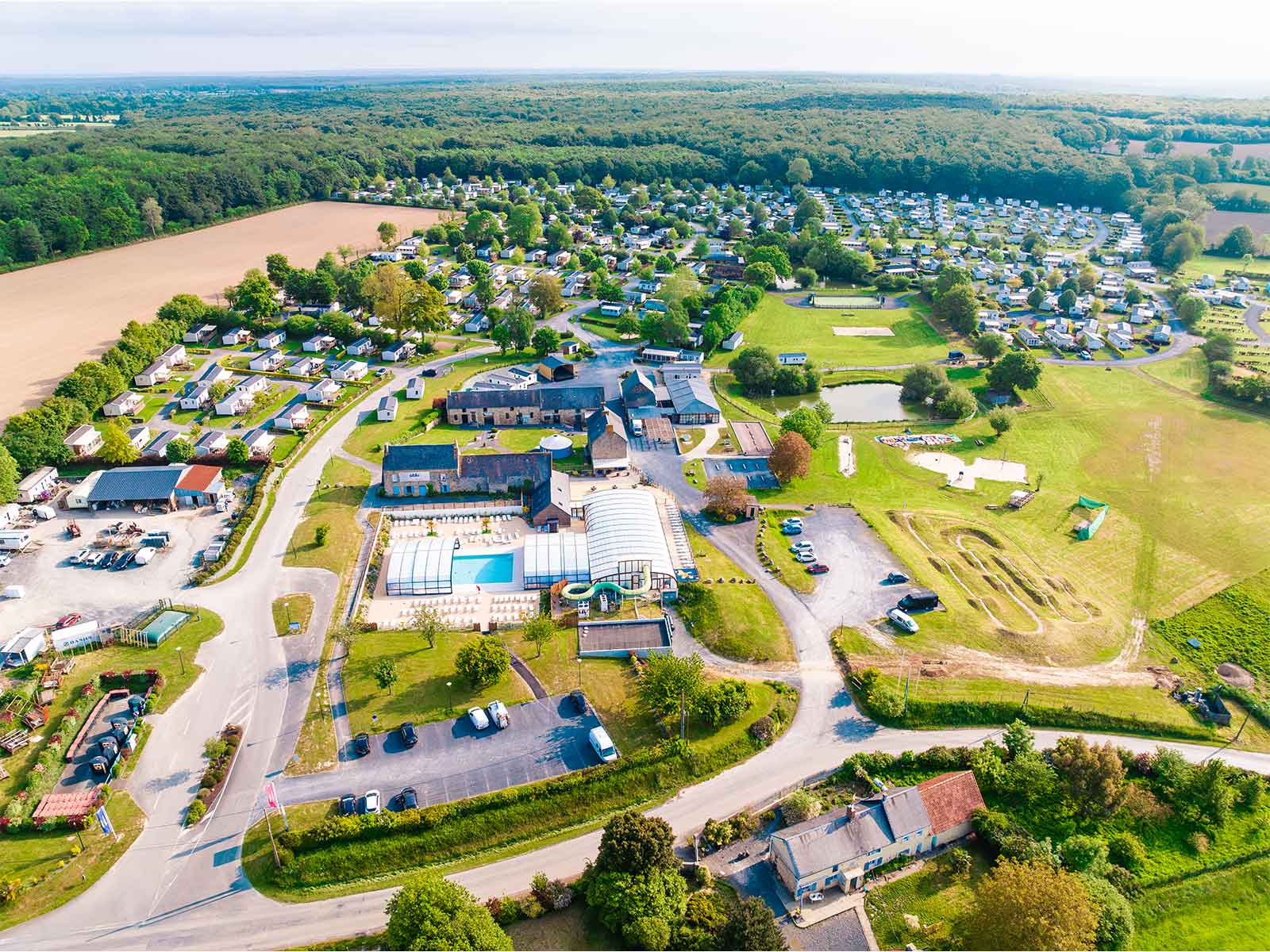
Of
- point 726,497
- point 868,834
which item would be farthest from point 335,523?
point 868,834

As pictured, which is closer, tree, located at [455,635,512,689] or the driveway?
the driveway

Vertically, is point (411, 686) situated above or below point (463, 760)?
above

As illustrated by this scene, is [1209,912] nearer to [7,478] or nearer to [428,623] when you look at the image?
[428,623]

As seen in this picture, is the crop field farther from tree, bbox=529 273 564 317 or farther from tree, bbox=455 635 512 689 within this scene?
tree, bbox=529 273 564 317

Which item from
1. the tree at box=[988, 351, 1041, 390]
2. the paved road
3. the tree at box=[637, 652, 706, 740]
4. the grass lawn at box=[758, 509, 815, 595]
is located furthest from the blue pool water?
the tree at box=[988, 351, 1041, 390]

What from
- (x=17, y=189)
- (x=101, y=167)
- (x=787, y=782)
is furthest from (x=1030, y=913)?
(x=101, y=167)

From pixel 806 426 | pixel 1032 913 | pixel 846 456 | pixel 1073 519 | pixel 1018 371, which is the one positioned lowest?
pixel 1073 519
